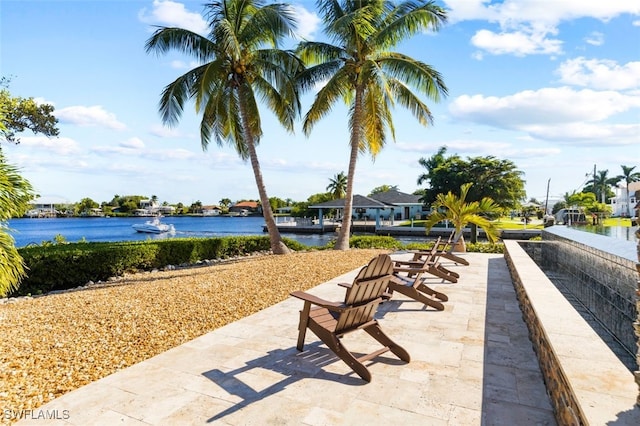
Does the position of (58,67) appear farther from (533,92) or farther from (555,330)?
(533,92)

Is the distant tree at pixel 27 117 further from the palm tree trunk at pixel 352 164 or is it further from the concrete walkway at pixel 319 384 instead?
the concrete walkway at pixel 319 384

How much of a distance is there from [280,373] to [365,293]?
1.10 metres

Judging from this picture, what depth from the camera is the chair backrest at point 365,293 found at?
3520 mm

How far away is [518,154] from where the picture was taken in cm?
2997

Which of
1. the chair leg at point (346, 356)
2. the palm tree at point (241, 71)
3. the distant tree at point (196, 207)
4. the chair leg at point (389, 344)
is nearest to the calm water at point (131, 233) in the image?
the palm tree at point (241, 71)

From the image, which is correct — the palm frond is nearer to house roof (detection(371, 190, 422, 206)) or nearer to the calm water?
the calm water

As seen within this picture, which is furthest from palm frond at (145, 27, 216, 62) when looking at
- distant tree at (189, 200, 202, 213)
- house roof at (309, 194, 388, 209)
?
distant tree at (189, 200, 202, 213)

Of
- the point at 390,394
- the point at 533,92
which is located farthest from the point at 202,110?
the point at 390,394

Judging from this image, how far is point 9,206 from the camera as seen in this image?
16.0 ft

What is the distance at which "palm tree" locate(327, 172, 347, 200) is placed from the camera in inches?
2377

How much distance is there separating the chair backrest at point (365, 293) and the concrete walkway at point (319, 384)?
19.1 inches

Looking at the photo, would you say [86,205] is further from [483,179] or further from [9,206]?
[9,206]

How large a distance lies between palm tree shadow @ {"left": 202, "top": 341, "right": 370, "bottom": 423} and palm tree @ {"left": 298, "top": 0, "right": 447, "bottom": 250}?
1000 centimetres

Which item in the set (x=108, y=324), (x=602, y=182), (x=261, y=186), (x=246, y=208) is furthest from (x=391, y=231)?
(x=246, y=208)
